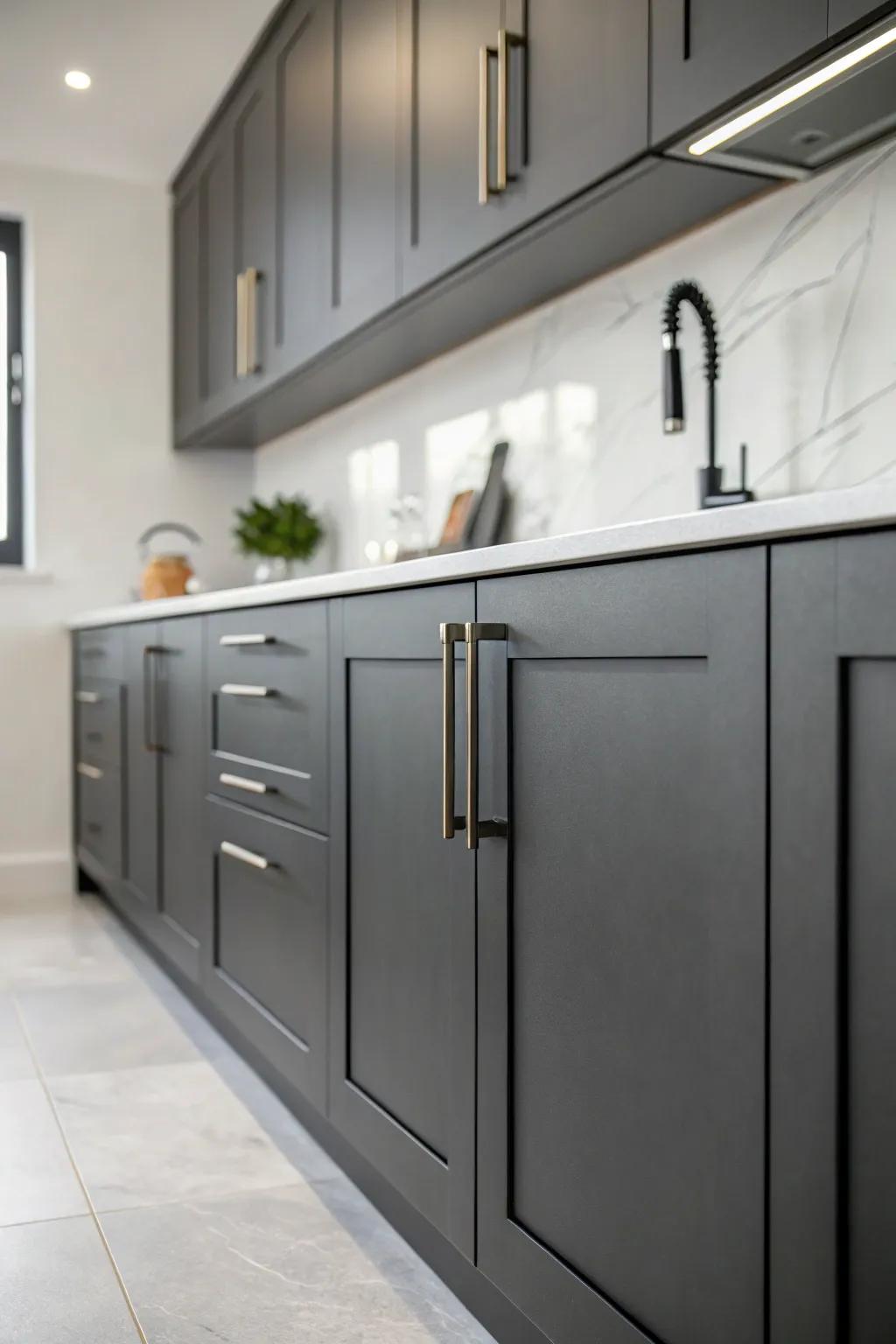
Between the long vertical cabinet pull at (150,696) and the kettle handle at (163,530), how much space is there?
3.79 feet

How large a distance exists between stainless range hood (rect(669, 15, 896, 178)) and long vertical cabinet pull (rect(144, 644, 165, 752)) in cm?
175

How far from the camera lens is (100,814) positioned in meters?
3.58

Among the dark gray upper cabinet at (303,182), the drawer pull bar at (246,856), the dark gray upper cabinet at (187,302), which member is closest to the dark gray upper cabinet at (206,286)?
the dark gray upper cabinet at (187,302)

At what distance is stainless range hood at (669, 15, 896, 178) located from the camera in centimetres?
137

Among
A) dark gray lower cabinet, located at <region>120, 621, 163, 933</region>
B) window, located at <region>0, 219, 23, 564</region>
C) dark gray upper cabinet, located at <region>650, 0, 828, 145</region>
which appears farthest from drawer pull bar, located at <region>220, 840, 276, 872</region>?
window, located at <region>0, 219, 23, 564</region>

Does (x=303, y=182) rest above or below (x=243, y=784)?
above

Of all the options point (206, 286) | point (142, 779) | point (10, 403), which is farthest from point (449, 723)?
point (10, 403)

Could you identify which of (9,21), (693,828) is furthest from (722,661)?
(9,21)

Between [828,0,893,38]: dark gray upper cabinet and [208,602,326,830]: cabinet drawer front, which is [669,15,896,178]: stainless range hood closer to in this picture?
[828,0,893,38]: dark gray upper cabinet

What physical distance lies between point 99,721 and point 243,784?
157cm

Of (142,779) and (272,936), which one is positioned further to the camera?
(142,779)

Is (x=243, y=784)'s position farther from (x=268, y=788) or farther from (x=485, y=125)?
(x=485, y=125)

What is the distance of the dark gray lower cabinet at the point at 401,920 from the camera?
4.38 ft

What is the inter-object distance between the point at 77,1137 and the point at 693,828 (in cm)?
140
